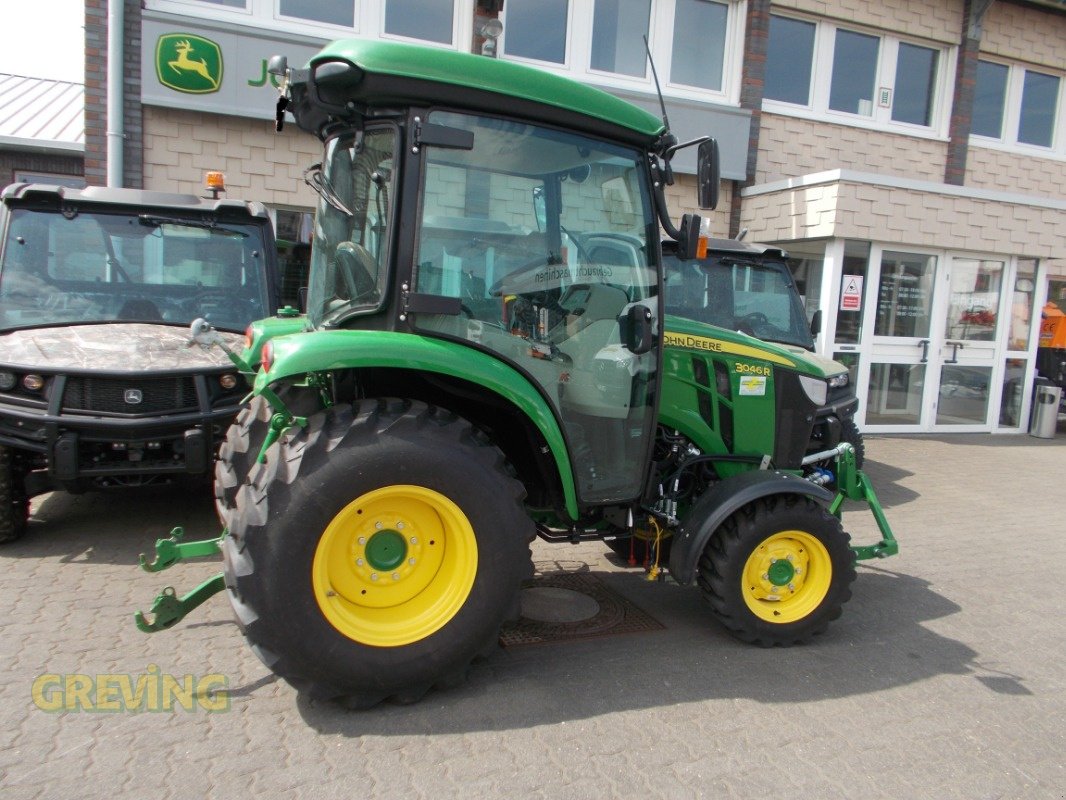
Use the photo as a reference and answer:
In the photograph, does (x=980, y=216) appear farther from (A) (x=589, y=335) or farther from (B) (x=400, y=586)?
(B) (x=400, y=586)

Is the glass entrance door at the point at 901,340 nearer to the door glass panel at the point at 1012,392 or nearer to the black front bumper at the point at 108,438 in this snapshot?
the door glass panel at the point at 1012,392

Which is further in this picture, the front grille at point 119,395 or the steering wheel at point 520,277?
the front grille at point 119,395

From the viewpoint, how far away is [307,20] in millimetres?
8531

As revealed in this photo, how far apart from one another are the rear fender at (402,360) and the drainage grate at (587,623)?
1096mm

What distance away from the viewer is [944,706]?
129 inches

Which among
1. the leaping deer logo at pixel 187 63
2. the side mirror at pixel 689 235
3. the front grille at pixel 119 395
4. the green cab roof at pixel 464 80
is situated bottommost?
the front grille at pixel 119 395

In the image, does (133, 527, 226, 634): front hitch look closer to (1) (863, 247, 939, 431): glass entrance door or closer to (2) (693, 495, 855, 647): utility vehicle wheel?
(2) (693, 495, 855, 647): utility vehicle wheel

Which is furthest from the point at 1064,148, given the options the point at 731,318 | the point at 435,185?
the point at 435,185

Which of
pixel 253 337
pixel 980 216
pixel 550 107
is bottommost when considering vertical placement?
pixel 253 337

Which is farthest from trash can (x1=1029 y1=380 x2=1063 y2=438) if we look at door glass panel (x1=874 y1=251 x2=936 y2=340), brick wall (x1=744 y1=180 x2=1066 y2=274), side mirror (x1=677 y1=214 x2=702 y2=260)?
side mirror (x1=677 y1=214 x2=702 y2=260)

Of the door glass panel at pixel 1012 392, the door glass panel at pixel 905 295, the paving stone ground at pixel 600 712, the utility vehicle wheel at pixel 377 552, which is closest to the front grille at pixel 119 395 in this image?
the paving stone ground at pixel 600 712

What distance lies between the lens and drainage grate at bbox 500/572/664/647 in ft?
12.3

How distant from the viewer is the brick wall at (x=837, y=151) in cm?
1084

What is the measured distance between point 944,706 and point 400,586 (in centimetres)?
239
